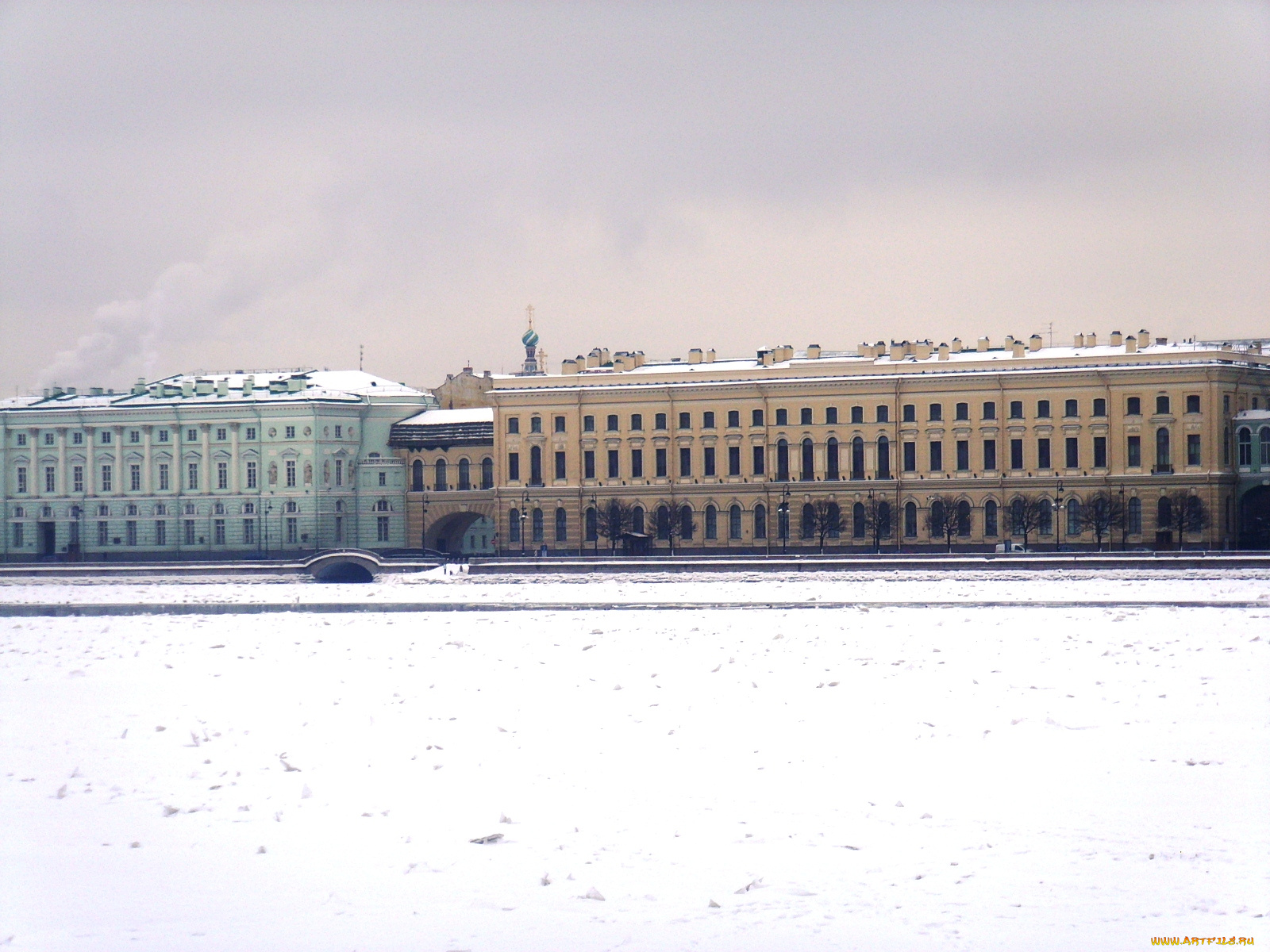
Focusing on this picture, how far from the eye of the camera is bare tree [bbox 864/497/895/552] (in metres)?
67.5

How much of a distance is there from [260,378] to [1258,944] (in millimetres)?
72893

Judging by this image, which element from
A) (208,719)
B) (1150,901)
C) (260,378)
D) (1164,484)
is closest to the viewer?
(1150,901)

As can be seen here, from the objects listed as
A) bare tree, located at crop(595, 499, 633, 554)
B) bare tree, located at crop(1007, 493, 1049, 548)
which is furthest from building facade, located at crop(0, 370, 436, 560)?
bare tree, located at crop(1007, 493, 1049, 548)

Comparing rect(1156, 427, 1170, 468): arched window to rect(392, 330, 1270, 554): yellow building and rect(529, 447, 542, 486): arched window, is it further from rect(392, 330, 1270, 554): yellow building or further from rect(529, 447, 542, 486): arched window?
rect(529, 447, 542, 486): arched window

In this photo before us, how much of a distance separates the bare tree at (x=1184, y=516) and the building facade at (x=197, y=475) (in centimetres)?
3322

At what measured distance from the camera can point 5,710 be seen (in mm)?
21344

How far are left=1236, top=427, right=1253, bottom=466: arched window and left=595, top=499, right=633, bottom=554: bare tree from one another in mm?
24777

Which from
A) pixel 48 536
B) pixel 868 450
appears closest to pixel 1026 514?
pixel 868 450

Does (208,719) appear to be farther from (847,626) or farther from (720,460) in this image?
(720,460)

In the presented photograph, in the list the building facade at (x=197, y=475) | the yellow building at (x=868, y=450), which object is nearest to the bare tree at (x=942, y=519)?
the yellow building at (x=868, y=450)

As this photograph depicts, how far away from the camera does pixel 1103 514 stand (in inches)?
2549

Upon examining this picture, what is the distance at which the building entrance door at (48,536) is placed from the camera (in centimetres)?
7431

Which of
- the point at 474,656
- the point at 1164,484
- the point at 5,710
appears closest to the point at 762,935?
the point at 5,710

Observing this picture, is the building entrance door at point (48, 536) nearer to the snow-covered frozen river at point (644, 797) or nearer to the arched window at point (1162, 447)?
the arched window at point (1162, 447)
